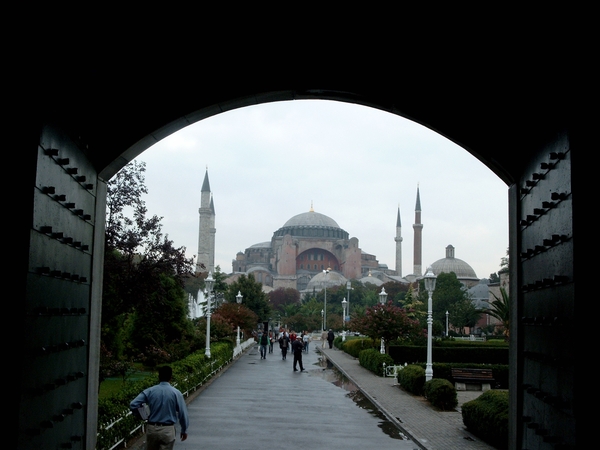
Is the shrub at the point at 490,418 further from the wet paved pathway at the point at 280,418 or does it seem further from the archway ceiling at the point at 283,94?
the archway ceiling at the point at 283,94

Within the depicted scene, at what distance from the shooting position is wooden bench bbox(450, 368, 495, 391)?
61.6ft

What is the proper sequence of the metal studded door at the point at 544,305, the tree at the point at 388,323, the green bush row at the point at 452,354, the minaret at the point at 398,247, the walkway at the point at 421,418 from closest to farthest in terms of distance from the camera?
the metal studded door at the point at 544,305 → the walkway at the point at 421,418 → the tree at the point at 388,323 → the green bush row at the point at 452,354 → the minaret at the point at 398,247

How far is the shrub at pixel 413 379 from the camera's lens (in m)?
16.4

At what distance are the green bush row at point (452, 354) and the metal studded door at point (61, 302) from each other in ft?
71.1

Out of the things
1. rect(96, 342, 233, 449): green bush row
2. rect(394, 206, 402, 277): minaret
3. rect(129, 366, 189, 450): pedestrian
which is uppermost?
rect(394, 206, 402, 277): minaret


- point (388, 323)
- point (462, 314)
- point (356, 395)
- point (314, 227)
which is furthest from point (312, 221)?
point (356, 395)

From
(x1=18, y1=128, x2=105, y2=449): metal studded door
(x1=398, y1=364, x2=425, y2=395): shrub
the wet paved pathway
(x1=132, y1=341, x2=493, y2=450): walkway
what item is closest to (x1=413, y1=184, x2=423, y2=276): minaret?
(x1=132, y1=341, x2=493, y2=450): walkway

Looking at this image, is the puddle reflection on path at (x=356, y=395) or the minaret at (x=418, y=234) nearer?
the puddle reflection on path at (x=356, y=395)

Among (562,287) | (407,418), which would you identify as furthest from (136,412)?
(407,418)

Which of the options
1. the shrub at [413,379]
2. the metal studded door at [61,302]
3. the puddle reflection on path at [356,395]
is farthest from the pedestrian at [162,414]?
the shrub at [413,379]

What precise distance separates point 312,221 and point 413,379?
110966mm

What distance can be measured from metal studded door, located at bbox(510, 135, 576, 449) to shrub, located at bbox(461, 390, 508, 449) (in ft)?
13.8

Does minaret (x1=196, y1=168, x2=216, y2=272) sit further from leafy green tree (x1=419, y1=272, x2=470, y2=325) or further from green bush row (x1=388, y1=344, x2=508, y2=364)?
green bush row (x1=388, y1=344, x2=508, y2=364)

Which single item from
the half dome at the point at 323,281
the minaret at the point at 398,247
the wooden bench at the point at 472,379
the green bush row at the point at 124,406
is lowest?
the wooden bench at the point at 472,379
